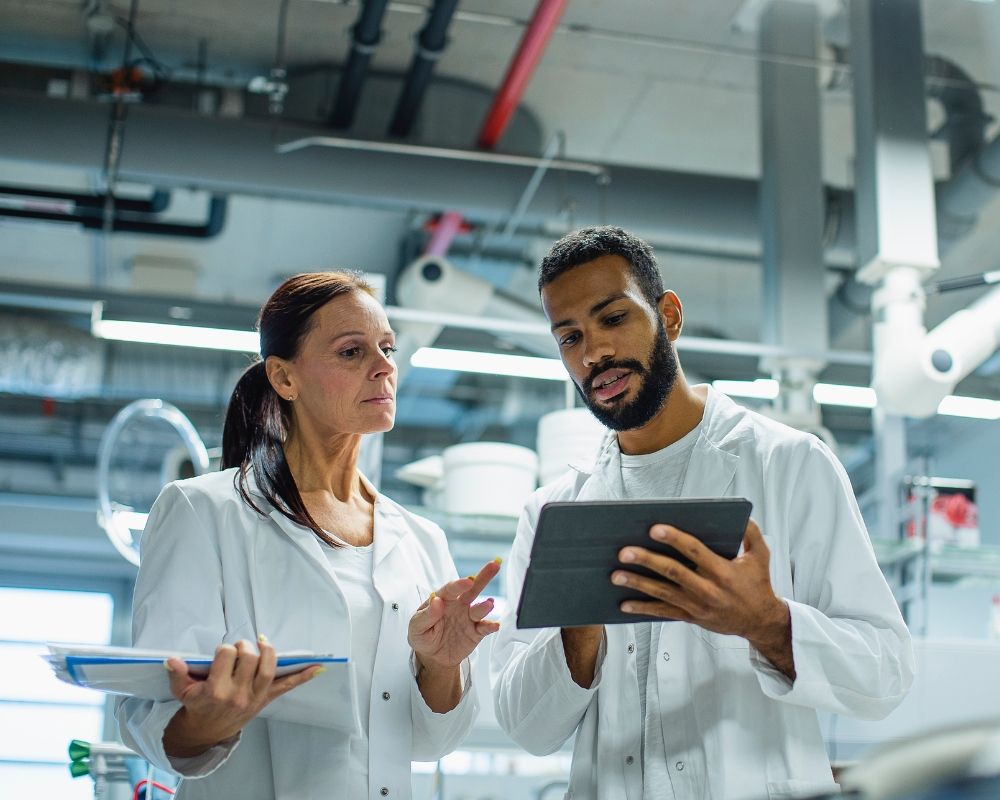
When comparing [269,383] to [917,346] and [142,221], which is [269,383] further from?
[142,221]

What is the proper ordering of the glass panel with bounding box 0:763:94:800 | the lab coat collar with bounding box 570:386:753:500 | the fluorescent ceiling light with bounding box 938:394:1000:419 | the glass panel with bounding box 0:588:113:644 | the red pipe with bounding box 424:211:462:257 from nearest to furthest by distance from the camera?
1. the lab coat collar with bounding box 570:386:753:500
2. the red pipe with bounding box 424:211:462:257
3. the fluorescent ceiling light with bounding box 938:394:1000:419
4. the glass panel with bounding box 0:763:94:800
5. the glass panel with bounding box 0:588:113:644

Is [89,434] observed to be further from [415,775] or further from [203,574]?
[203,574]

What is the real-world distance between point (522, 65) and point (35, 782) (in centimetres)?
709

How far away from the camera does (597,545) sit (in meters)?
1.48

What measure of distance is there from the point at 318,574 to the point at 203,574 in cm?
17

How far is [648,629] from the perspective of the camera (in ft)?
6.02

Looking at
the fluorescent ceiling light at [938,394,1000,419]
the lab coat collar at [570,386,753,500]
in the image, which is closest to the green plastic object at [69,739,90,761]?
the lab coat collar at [570,386,753,500]

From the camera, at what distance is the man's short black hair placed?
6.43 feet

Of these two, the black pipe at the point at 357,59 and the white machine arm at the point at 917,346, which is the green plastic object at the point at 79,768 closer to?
the white machine arm at the point at 917,346

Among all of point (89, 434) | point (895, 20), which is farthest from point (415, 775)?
point (89, 434)

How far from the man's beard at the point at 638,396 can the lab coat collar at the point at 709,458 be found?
0.08 meters

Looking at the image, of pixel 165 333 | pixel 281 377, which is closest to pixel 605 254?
pixel 281 377

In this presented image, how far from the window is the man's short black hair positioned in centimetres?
795

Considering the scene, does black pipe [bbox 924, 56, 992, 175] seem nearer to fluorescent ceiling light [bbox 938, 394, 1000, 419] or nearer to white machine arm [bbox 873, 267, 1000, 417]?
fluorescent ceiling light [bbox 938, 394, 1000, 419]
